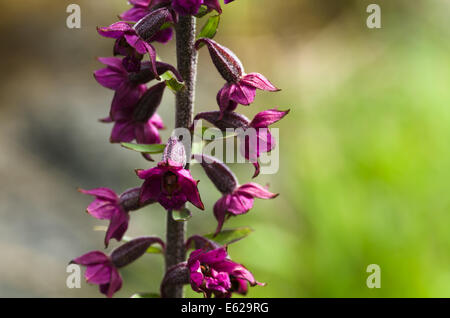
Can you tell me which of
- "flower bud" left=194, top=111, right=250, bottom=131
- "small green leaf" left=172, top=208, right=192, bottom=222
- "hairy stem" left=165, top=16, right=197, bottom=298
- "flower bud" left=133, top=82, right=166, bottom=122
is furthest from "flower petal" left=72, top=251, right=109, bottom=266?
"flower bud" left=194, top=111, right=250, bottom=131

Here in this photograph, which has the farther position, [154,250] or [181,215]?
[154,250]

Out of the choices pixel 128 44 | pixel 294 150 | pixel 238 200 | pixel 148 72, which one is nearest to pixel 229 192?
pixel 238 200

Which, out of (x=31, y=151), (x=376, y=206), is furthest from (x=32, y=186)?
(x=376, y=206)

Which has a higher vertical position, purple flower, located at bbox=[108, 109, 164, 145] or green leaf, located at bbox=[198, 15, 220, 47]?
green leaf, located at bbox=[198, 15, 220, 47]

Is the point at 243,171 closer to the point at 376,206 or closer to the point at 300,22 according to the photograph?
the point at 376,206

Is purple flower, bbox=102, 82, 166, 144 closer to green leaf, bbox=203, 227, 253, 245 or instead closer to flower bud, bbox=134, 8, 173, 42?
flower bud, bbox=134, 8, 173, 42

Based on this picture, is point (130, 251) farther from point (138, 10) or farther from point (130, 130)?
point (138, 10)

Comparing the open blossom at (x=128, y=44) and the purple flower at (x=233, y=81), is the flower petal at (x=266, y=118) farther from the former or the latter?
the open blossom at (x=128, y=44)

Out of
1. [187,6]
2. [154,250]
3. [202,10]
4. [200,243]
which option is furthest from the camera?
[154,250]
